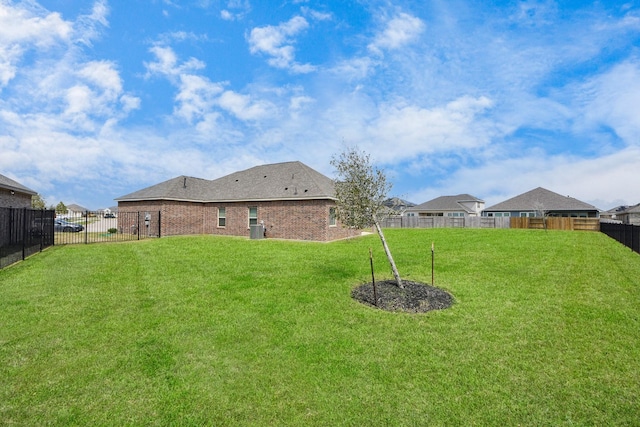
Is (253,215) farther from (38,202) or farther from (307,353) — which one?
(38,202)

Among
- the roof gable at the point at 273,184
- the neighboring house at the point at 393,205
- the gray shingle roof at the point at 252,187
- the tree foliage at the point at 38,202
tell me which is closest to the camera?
the neighboring house at the point at 393,205

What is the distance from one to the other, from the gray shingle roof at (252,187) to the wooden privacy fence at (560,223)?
26747 millimetres

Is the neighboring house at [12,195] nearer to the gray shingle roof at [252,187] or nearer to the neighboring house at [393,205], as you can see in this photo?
the gray shingle roof at [252,187]

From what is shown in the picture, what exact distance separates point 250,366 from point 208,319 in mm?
2077

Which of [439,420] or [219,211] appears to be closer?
[439,420]

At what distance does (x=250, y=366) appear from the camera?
14.1ft

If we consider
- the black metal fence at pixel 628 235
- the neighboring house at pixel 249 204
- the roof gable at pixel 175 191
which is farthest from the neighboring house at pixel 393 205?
the roof gable at pixel 175 191

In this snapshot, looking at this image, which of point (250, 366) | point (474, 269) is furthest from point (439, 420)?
point (474, 269)

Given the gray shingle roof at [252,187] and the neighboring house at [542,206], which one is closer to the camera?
the gray shingle roof at [252,187]

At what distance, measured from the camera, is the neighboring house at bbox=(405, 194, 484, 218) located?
5275 centimetres

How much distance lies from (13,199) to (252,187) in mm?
14197

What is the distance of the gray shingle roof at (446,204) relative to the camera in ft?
175

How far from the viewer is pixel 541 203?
43.1 m

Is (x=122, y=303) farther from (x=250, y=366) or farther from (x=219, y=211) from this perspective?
(x=219, y=211)
